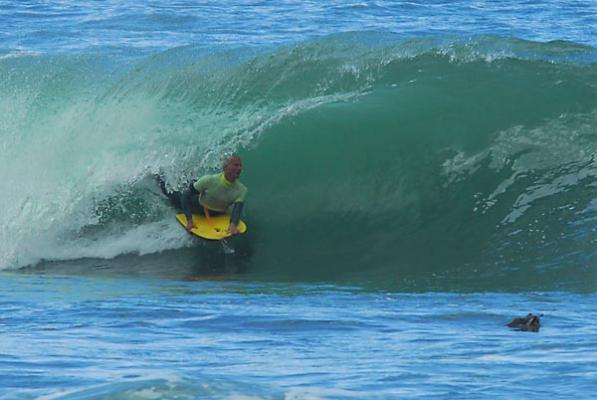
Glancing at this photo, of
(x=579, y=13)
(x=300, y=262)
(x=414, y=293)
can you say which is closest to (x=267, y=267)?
(x=300, y=262)

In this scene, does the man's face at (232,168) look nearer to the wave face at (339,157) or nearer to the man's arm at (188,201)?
the man's arm at (188,201)

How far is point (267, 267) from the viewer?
1364 cm

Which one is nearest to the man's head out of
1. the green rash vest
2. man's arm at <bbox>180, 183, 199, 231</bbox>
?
the green rash vest

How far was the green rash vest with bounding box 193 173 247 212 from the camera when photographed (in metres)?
13.3

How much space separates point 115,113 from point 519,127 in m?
4.73

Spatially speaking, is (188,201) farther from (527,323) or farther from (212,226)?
(527,323)

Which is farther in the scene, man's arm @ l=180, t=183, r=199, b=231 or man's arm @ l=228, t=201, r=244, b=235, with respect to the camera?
man's arm @ l=180, t=183, r=199, b=231

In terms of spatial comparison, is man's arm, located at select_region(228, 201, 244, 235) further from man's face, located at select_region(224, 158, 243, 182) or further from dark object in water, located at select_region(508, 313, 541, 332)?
dark object in water, located at select_region(508, 313, 541, 332)

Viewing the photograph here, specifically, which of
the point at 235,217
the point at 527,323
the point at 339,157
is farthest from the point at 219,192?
the point at 527,323

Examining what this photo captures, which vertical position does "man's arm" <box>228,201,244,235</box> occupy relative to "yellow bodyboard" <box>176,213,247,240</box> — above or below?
above

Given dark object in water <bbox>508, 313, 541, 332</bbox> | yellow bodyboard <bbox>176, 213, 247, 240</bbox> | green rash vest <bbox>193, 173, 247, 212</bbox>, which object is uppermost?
dark object in water <bbox>508, 313, 541, 332</bbox>

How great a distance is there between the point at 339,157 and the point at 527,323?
6173 mm

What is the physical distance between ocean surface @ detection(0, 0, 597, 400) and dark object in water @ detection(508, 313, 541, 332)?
0.12 m

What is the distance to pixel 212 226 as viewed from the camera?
13.4m
